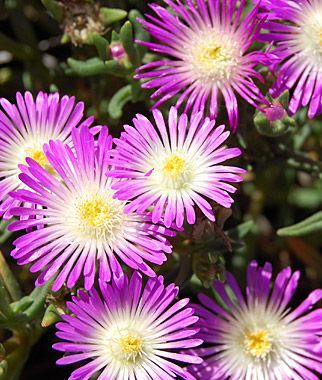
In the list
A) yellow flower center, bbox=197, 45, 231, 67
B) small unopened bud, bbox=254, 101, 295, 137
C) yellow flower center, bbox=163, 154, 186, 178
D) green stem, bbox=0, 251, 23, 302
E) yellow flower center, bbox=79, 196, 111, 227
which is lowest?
green stem, bbox=0, 251, 23, 302

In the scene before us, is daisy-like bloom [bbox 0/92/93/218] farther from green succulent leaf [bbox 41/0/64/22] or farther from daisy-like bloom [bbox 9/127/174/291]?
green succulent leaf [bbox 41/0/64/22]

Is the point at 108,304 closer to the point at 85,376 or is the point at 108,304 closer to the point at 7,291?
the point at 85,376

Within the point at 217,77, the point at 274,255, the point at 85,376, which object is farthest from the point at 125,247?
the point at 274,255

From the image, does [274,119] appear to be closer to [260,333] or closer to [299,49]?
[299,49]

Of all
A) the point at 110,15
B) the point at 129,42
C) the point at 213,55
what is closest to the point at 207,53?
the point at 213,55

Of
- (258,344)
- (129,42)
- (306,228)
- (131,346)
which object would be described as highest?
(129,42)

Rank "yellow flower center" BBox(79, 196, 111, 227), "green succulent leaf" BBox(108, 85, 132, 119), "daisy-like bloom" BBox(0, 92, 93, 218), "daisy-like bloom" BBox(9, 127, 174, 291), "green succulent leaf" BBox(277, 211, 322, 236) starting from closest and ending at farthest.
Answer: "daisy-like bloom" BBox(9, 127, 174, 291) → "yellow flower center" BBox(79, 196, 111, 227) → "daisy-like bloom" BBox(0, 92, 93, 218) → "green succulent leaf" BBox(277, 211, 322, 236) → "green succulent leaf" BBox(108, 85, 132, 119)

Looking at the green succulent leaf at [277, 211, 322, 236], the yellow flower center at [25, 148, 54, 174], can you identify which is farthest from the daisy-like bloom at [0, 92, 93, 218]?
the green succulent leaf at [277, 211, 322, 236]
